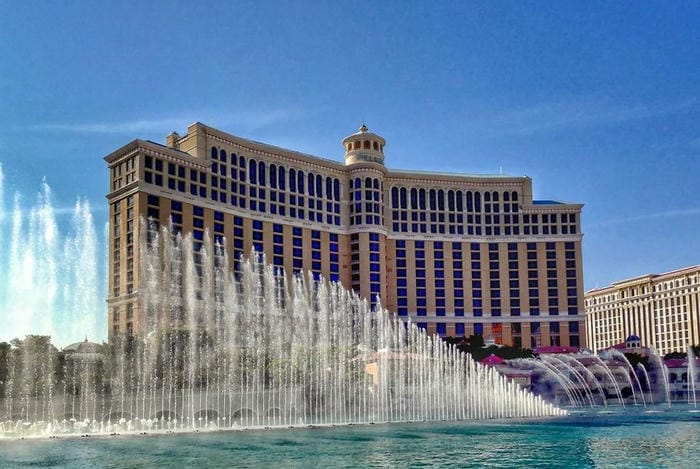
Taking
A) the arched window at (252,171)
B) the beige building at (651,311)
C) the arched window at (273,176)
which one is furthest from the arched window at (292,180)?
the beige building at (651,311)

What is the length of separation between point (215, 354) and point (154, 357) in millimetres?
4377

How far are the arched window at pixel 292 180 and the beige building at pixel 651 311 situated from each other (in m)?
85.5

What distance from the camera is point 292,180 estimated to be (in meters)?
112

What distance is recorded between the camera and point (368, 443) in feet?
123

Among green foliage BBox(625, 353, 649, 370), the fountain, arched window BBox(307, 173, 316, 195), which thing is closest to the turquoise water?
the fountain

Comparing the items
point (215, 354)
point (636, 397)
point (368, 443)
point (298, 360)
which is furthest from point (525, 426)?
point (636, 397)

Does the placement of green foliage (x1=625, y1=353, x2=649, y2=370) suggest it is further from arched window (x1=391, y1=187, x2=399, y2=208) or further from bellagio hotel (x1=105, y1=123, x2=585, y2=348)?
arched window (x1=391, y1=187, x2=399, y2=208)

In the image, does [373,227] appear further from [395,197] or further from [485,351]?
[485,351]

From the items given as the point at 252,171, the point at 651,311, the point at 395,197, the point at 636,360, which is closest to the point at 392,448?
the point at 636,360

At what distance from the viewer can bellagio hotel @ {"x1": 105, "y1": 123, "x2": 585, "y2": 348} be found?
92.4 meters

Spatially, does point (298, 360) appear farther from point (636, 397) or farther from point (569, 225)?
point (569, 225)

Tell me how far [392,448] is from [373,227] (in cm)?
8158

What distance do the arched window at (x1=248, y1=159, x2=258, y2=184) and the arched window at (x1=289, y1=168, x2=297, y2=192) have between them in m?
6.14

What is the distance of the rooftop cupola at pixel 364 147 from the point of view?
119 meters
